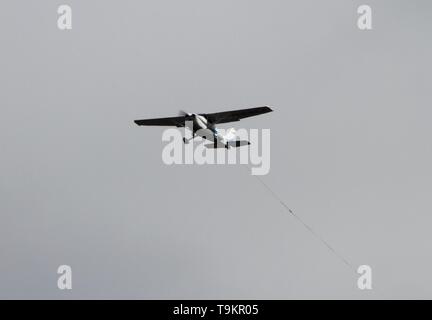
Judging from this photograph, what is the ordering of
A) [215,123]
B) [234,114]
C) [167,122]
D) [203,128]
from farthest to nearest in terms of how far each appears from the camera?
[167,122]
[234,114]
[215,123]
[203,128]

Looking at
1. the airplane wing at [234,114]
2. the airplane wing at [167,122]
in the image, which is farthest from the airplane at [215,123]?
the airplane wing at [167,122]

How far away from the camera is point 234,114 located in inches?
2736

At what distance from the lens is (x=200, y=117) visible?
6581 centimetres

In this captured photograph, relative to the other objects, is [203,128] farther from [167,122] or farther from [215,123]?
[167,122]

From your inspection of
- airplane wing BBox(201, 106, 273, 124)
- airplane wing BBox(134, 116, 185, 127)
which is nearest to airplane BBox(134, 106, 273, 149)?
airplane wing BBox(201, 106, 273, 124)

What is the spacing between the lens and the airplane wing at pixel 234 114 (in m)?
68.2

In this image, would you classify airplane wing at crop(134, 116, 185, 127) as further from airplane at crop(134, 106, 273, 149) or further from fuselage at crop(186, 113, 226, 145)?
A: fuselage at crop(186, 113, 226, 145)

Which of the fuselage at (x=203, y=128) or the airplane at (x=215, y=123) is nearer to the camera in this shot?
the fuselage at (x=203, y=128)

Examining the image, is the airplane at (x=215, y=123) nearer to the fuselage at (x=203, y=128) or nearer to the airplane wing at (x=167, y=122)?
the fuselage at (x=203, y=128)

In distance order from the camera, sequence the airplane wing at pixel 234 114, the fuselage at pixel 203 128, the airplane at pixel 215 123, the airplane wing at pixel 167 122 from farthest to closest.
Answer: the airplane wing at pixel 167 122 < the airplane wing at pixel 234 114 < the airplane at pixel 215 123 < the fuselage at pixel 203 128

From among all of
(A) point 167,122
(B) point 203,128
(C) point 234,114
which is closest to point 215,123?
(C) point 234,114

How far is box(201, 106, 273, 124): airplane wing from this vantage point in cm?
6825
